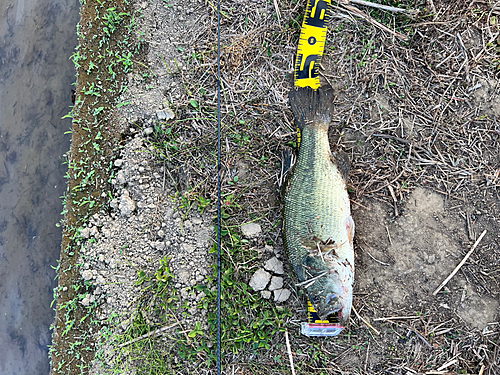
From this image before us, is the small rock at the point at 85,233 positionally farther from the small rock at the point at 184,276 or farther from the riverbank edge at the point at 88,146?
the small rock at the point at 184,276

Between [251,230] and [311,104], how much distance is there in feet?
4.44

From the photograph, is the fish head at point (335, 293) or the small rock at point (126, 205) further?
the small rock at point (126, 205)

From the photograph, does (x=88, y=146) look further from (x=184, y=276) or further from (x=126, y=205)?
(x=184, y=276)

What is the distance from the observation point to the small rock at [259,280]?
2.89 m

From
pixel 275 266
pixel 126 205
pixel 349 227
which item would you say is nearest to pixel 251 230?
pixel 275 266

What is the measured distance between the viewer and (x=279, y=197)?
9.74 feet

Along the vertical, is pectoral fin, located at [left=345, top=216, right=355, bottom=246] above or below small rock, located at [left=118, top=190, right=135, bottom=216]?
below

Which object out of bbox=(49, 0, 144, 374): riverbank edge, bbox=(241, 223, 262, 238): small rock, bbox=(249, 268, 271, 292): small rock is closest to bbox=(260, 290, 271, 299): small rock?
bbox=(249, 268, 271, 292): small rock

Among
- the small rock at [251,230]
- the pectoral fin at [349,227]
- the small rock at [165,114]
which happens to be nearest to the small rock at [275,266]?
the small rock at [251,230]

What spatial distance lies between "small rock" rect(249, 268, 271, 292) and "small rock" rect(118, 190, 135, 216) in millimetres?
1382

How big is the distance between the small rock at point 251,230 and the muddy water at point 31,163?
85.6 inches

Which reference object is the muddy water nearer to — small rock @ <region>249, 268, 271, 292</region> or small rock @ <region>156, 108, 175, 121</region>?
small rock @ <region>156, 108, 175, 121</region>

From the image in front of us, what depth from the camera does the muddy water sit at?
3.38 m

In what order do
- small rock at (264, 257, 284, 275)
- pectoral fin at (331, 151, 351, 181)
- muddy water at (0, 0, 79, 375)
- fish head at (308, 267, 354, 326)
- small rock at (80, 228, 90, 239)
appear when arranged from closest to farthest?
fish head at (308, 267, 354, 326) → pectoral fin at (331, 151, 351, 181) → small rock at (264, 257, 284, 275) → small rock at (80, 228, 90, 239) → muddy water at (0, 0, 79, 375)
